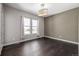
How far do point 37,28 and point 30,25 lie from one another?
2.89ft

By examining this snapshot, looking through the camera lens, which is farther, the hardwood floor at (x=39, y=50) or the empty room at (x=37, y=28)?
the empty room at (x=37, y=28)

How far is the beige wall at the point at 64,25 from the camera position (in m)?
3.26

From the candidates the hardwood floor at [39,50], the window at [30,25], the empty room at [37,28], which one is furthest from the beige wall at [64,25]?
the window at [30,25]

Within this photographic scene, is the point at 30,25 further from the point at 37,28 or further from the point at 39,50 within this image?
the point at 39,50

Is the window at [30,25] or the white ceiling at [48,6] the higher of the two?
the white ceiling at [48,6]

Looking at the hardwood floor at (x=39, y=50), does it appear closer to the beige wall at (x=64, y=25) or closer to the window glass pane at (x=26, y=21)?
the beige wall at (x=64, y=25)

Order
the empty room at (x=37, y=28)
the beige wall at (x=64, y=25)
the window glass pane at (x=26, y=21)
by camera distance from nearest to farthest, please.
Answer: the empty room at (x=37, y=28), the beige wall at (x=64, y=25), the window glass pane at (x=26, y=21)

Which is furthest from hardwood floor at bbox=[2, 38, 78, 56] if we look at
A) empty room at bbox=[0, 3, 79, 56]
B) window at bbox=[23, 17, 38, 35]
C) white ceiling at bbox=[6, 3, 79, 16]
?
white ceiling at bbox=[6, 3, 79, 16]

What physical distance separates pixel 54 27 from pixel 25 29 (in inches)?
94.1

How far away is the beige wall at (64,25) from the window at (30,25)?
4.21 feet

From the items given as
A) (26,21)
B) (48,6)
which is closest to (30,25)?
(26,21)

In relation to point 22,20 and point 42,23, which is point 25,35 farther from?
point 42,23

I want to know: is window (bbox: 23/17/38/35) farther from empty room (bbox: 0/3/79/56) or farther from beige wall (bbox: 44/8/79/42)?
beige wall (bbox: 44/8/79/42)

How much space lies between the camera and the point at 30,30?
4.38m
